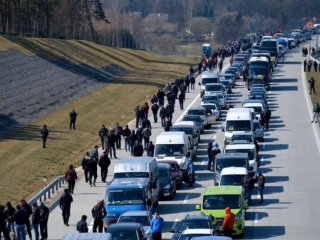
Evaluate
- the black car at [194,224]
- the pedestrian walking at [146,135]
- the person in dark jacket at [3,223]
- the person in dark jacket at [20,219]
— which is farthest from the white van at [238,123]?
the person in dark jacket at [3,223]

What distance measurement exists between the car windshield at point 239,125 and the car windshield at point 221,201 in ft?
60.4

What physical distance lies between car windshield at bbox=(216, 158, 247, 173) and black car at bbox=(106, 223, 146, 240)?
1246 cm

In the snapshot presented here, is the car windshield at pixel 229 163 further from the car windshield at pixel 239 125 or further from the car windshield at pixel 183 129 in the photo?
the car windshield at pixel 239 125

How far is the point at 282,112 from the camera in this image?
75250 mm

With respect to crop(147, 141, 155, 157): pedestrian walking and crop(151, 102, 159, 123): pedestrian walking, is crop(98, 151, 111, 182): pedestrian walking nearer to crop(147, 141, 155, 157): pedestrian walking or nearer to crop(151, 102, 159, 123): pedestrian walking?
crop(147, 141, 155, 157): pedestrian walking

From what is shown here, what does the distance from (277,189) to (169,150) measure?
5351 millimetres

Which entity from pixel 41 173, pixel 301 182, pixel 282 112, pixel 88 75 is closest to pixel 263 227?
pixel 301 182

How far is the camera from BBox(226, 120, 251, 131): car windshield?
59750mm

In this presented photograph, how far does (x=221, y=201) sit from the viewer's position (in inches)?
1623

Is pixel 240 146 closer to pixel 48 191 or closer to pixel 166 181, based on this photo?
pixel 166 181

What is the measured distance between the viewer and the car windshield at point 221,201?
41.0 meters

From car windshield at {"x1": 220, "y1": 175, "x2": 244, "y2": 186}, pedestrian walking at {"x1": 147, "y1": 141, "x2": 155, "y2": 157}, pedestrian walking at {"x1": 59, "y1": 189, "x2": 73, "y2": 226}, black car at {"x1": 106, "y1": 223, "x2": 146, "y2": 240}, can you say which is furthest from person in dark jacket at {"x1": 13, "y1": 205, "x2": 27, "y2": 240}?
pedestrian walking at {"x1": 147, "y1": 141, "x2": 155, "y2": 157}

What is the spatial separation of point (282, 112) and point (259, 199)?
2898 cm

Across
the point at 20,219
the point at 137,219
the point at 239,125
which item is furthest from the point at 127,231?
the point at 239,125
